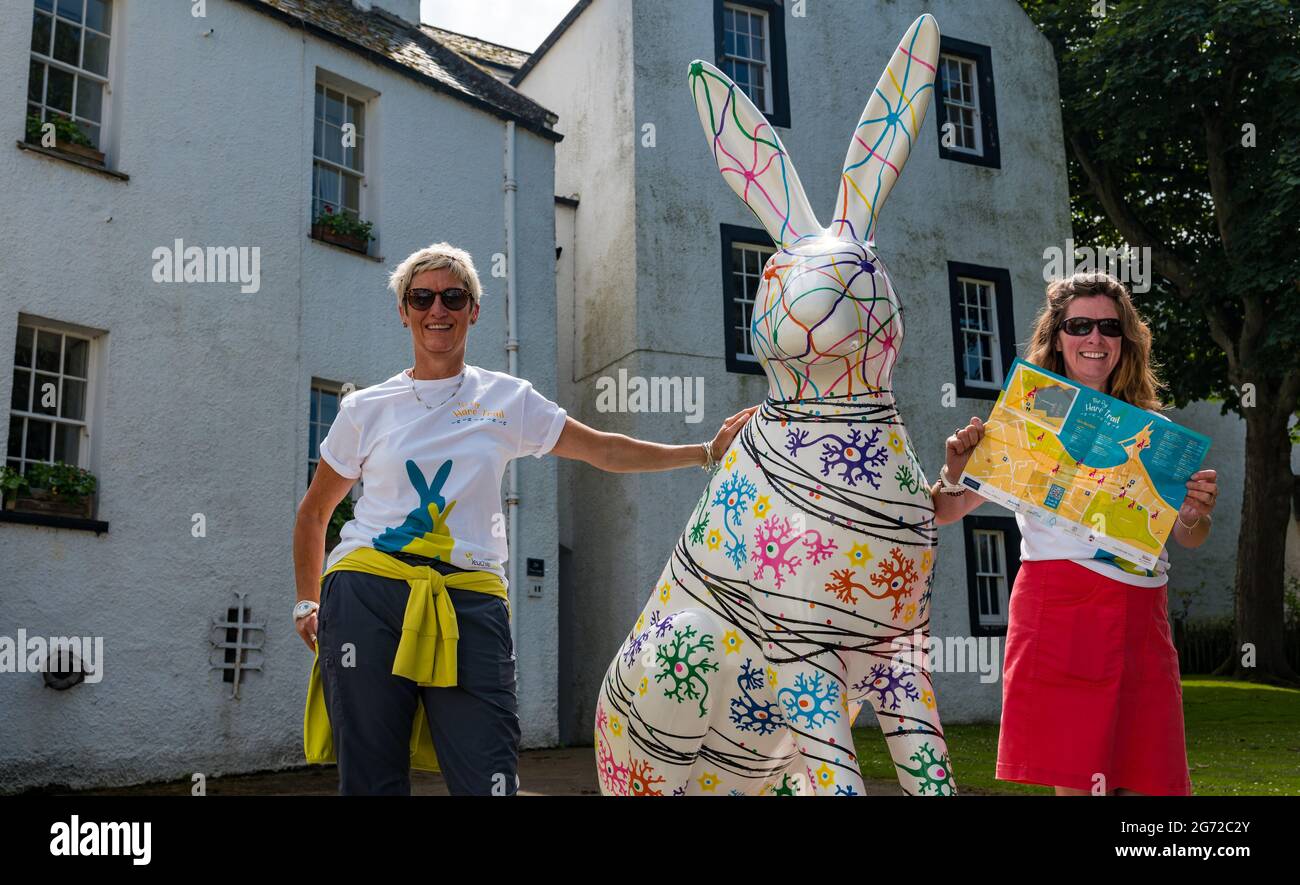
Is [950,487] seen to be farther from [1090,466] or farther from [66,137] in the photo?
[66,137]

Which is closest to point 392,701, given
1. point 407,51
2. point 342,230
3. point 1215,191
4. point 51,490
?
point 51,490

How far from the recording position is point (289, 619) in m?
10.7

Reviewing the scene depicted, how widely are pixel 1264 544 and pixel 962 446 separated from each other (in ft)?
55.1

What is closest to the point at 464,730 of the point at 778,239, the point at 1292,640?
the point at 778,239

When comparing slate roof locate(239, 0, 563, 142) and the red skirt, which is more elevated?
slate roof locate(239, 0, 563, 142)

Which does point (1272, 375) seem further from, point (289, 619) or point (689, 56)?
point (289, 619)

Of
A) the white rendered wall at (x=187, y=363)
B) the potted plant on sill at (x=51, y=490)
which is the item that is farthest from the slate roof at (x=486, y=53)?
the potted plant on sill at (x=51, y=490)

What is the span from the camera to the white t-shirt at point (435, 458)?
3281 mm

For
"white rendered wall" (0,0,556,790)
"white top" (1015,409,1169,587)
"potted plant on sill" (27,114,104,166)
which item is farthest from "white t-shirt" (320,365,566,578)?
"potted plant on sill" (27,114,104,166)

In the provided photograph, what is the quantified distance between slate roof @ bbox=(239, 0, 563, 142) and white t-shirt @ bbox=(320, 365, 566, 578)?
9279 millimetres

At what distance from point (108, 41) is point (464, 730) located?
9528mm

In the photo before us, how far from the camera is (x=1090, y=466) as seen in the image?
11.3 feet

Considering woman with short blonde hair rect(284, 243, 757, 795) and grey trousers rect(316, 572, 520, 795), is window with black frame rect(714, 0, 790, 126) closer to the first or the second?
woman with short blonde hair rect(284, 243, 757, 795)

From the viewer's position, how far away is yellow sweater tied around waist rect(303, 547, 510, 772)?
3.12 meters
